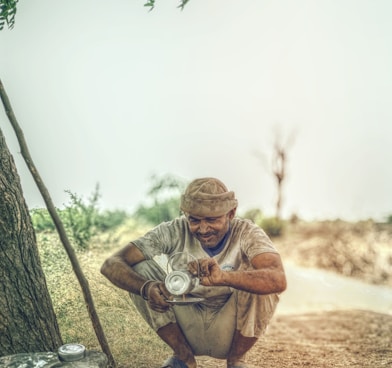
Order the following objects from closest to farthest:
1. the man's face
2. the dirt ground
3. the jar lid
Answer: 1. the jar lid
2. the man's face
3. the dirt ground

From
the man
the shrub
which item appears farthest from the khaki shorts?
the shrub

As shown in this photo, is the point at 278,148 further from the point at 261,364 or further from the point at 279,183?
the point at 261,364

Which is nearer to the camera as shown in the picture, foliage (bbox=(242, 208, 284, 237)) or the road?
the road

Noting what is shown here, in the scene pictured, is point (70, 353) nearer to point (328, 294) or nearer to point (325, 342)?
point (325, 342)

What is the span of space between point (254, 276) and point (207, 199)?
560mm

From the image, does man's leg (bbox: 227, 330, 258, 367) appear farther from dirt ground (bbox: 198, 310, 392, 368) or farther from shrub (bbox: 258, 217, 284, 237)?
shrub (bbox: 258, 217, 284, 237)

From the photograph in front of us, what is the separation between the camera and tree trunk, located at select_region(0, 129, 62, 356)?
3418mm

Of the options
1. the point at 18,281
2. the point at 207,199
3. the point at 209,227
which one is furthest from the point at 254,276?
the point at 18,281

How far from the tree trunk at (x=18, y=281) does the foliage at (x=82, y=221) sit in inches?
67.9

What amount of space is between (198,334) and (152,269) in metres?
0.57

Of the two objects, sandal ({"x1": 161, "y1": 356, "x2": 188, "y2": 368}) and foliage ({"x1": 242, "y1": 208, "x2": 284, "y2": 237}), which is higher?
sandal ({"x1": 161, "y1": 356, "x2": 188, "y2": 368})

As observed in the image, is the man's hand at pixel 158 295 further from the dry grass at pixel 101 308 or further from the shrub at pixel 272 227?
the shrub at pixel 272 227

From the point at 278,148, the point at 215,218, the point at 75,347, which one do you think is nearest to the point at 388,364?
the point at 215,218

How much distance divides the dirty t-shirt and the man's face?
0.07m
